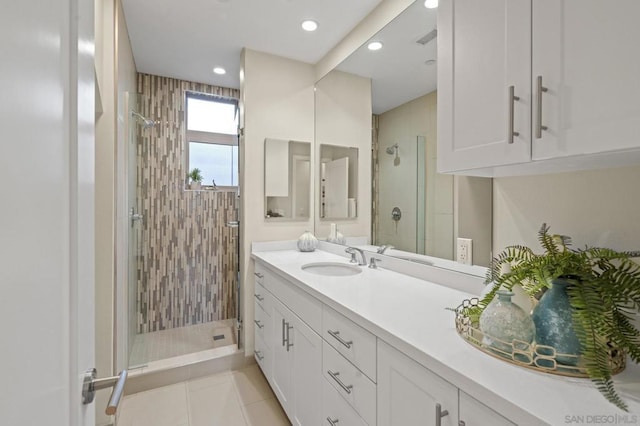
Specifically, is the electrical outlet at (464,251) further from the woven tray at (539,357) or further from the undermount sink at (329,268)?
the undermount sink at (329,268)

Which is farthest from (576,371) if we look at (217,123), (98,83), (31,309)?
(217,123)

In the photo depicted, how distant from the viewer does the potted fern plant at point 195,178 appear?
3.03 metres

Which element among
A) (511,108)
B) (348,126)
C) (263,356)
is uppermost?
(348,126)

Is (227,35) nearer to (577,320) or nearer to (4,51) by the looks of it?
(4,51)

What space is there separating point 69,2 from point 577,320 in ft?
3.88

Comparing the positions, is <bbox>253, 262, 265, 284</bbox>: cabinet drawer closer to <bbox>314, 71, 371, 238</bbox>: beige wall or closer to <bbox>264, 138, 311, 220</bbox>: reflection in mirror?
<bbox>264, 138, 311, 220</bbox>: reflection in mirror

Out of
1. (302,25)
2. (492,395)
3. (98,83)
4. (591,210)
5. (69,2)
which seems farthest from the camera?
(302,25)

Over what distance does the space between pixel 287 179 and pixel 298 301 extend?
1340 mm

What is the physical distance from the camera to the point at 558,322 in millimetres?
726

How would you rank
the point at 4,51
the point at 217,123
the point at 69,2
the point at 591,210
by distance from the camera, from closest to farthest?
the point at 4,51 → the point at 69,2 → the point at 591,210 → the point at 217,123

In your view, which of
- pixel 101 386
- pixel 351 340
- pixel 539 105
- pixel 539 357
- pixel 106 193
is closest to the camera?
pixel 101 386

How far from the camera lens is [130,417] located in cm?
188

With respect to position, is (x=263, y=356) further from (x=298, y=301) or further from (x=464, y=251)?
(x=464, y=251)

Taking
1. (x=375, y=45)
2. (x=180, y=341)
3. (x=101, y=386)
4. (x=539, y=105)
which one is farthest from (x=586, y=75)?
(x=180, y=341)
